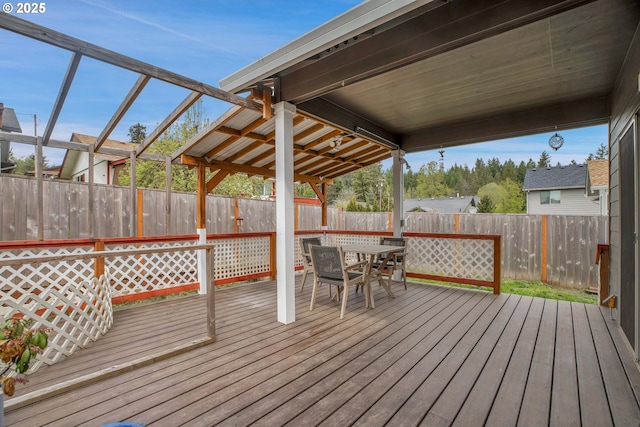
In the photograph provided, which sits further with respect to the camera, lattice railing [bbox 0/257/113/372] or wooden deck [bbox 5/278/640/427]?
lattice railing [bbox 0/257/113/372]

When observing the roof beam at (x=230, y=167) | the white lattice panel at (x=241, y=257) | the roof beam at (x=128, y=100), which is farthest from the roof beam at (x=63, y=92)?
the white lattice panel at (x=241, y=257)

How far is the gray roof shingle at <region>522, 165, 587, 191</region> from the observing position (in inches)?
538

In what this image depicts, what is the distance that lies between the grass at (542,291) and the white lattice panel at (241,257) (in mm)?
3842

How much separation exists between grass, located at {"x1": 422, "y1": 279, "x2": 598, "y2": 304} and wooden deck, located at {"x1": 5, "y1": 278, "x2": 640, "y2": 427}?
1.93 meters

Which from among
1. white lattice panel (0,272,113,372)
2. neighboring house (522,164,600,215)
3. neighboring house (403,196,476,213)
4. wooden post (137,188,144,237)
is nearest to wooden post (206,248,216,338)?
white lattice panel (0,272,113,372)

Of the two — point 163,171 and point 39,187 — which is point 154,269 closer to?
point 39,187

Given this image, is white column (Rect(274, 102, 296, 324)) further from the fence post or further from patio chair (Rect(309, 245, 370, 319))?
the fence post

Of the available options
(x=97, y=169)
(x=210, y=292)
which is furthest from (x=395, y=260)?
(x=97, y=169)

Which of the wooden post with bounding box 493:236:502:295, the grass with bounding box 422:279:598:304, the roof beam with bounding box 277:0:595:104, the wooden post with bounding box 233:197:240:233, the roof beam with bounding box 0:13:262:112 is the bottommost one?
the grass with bounding box 422:279:598:304

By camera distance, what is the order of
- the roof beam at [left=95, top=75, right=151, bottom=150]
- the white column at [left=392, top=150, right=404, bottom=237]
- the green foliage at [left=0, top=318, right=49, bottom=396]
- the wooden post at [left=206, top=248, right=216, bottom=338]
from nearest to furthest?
1. the green foliage at [left=0, top=318, right=49, bottom=396]
2. the roof beam at [left=95, top=75, right=151, bottom=150]
3. the wooden post at [left=206, top=248, right=216, bottom=338]
4. the white column at [left=392, top=150, right=404, bottom=237]

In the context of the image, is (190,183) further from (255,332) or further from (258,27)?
(255,332)

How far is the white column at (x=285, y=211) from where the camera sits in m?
3.46

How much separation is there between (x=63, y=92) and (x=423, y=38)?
10.3 feet

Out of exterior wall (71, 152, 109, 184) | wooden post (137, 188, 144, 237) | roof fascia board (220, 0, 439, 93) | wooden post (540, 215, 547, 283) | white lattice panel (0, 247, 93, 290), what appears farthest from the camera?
exterior wall (71, 152, 109, 184)
